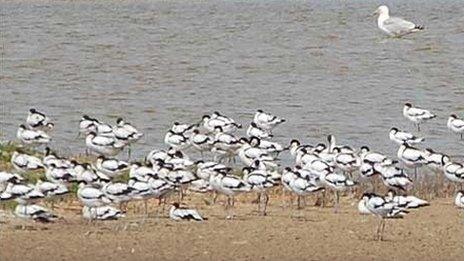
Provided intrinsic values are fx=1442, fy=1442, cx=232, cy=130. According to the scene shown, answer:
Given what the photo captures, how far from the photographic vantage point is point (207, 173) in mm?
15023

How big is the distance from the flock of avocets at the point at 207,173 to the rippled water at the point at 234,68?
2575 millimetres

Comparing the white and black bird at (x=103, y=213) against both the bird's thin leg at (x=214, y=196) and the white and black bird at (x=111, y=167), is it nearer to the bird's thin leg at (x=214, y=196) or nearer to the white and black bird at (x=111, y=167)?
the white and black bird at (x=111, y=167)

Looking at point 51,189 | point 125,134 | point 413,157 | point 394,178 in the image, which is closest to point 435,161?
point 413,157

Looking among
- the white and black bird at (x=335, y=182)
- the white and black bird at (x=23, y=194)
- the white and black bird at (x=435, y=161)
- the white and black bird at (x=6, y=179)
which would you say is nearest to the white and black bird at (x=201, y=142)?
the white and black bird at (x=435, y=161)

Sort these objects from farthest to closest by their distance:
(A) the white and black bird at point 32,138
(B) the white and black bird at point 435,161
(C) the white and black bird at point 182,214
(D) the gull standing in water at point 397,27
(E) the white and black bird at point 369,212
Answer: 1. (D) the gull standing in water at point 397,27
2. (A) the white and black bird at point 32,138
3. (B) the white and black bird at point 435,161
4. (C) the white and black bird at point 182,214
5. (E) the white and black bird at point 369,212

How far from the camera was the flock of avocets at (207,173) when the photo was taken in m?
13.3

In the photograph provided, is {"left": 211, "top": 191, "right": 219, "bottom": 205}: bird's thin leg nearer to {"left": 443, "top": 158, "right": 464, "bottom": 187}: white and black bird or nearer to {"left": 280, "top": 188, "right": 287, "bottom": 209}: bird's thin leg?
{"left": 280, "top": 188, "right": 287, "bottom": 209}: bird's thin leg

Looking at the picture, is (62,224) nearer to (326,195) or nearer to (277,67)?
(326,195)

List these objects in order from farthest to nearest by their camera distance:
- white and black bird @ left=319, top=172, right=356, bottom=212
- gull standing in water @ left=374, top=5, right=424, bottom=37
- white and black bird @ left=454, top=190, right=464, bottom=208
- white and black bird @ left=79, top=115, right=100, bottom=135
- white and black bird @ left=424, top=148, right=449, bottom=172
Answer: gull standing in water @ left=374, top=5, right=424, bottom=37, white and black bird @ left=79, top=115, right=100, bottom=135, white and black bird @ left=424, top=148, right=449, bottom=172, white and black bird @ left=319, top=172, right=356, bottom=212, white and black bird @ left=454, top=190, right=464, bottom=208

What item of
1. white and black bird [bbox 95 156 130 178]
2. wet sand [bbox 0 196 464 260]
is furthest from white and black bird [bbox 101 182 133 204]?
white and black bird [bbox 95 156 130 178]

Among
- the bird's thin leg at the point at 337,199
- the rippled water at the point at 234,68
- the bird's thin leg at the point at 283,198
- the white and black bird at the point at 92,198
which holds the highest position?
the white and black bird at the point at 92,198

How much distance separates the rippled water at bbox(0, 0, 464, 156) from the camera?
2394 centimetres

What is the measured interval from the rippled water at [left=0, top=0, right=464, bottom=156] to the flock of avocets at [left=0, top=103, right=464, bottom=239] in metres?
2.57

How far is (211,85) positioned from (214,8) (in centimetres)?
2689
